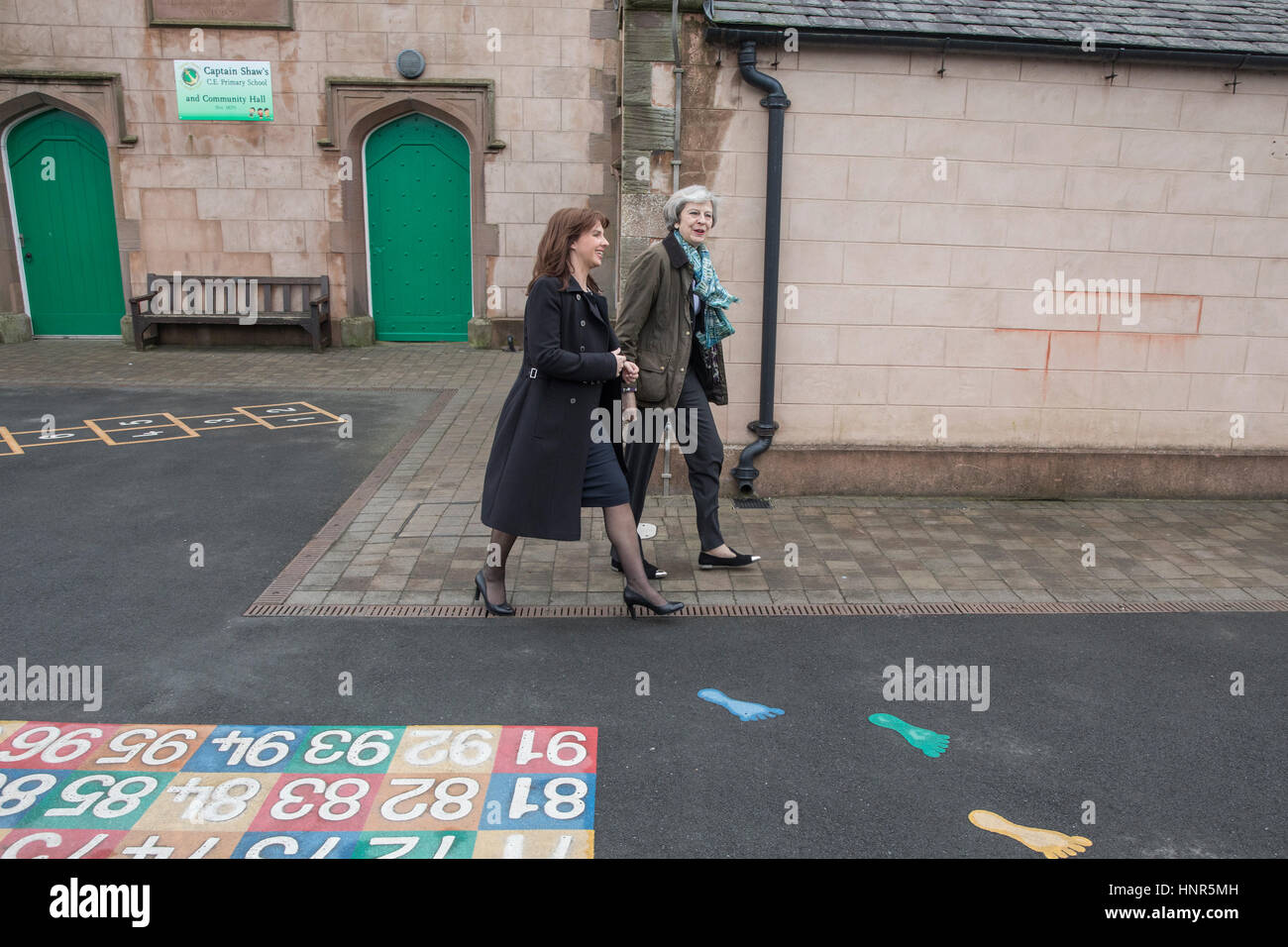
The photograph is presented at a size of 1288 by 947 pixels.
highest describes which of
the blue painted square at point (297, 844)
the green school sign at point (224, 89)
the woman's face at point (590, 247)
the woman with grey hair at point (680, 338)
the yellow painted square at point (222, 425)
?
the green school sign at point (224, 89)

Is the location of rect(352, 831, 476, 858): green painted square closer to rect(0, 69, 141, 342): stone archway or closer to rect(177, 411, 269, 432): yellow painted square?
rect(177, 411, 269, 432): yellow painted square

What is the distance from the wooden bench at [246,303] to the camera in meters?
13.7

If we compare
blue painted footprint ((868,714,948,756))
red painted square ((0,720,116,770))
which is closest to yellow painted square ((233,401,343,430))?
red painted square ((0,720,116,770))

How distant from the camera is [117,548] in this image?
244 inches

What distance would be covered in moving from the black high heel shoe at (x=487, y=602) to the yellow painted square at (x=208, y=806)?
1686mm

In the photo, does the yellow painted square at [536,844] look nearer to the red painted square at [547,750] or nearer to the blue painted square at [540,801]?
the blue painted square at [540,801]

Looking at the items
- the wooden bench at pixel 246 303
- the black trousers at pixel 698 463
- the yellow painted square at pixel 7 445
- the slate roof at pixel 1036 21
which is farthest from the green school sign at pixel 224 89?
the black trousers at pixel 698 463

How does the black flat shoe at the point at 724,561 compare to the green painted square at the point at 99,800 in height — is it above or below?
above

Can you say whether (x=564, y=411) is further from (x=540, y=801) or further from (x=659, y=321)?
(x=540, y=801)

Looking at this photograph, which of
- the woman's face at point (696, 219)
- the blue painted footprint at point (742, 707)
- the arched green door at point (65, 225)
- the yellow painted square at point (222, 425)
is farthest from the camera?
the arched green door at point (65, 225)

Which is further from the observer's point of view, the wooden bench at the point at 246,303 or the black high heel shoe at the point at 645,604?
the wooden bench at the point at 246,303

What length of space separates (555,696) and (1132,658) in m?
2.73

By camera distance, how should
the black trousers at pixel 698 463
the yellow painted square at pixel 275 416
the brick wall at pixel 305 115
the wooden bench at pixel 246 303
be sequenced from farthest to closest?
the wooden bench at pixel 246 303
the brick wall at pixel 305 115
the yellow painted square at pixel 275 416
the black trousers at pixel 698 463

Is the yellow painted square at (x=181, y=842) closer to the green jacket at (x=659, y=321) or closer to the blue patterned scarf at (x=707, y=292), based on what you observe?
the green jacket at (x=659, y=321)
